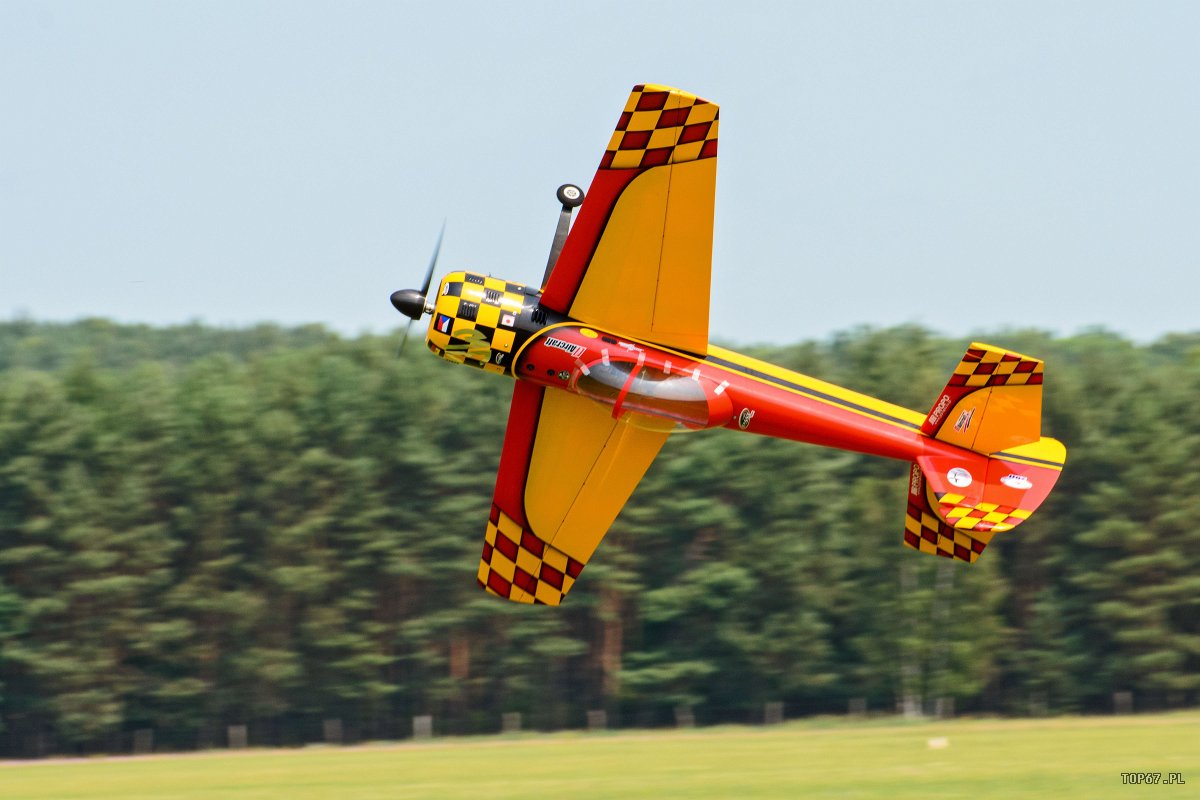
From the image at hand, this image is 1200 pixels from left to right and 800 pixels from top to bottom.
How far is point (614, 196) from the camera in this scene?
44.0ft

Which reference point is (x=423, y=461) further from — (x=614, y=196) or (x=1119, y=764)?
(x=614, y=196)

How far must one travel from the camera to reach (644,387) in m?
13.8

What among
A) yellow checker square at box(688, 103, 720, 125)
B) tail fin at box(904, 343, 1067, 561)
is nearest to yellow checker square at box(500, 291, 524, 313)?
yellow checker square at box(688, 103, 720, 125)

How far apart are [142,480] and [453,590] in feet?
29.5

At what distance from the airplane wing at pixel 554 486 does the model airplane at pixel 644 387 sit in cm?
1

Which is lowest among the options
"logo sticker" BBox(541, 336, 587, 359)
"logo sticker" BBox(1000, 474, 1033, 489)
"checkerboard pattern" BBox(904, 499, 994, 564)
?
"checkerboard pattern" BBox(904, 499, 994, 564)

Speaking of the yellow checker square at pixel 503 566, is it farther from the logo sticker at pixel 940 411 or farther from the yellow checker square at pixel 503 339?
the logo sticker at pixel 940 411

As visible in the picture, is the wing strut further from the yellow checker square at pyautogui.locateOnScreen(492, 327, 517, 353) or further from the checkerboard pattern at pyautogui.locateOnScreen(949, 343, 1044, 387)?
the checkerboard pattern at pyautogui.locateOnScreen(949, 343, 1044, 387)

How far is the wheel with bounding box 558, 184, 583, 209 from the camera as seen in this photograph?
A: 1412 centimetres

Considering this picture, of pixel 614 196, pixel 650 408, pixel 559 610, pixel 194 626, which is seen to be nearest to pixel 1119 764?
pixel 650 408

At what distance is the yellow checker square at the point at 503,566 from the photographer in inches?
615

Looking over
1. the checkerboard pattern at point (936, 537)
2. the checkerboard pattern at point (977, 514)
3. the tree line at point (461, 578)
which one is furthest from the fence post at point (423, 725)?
the checkerboard pattern at point (977, 514)

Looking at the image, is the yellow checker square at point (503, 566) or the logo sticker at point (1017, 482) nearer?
the logo sticker at point (1017, 482)

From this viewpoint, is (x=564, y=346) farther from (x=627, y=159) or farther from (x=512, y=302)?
(x=627, y=159)
